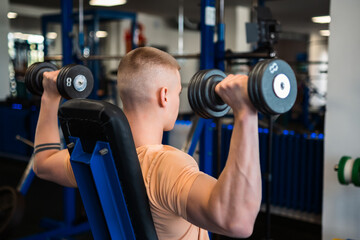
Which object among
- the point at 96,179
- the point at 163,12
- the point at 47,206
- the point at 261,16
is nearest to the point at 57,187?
the point at 47,206

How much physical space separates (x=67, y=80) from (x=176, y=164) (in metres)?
0.53

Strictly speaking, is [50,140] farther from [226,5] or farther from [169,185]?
[226,5]

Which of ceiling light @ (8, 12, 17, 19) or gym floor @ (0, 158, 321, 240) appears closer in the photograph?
gym floor @ (0, 158, 321, 240)

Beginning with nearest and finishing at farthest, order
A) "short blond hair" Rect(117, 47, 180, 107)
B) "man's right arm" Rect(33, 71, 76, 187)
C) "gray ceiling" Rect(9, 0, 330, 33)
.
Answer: "short blond hair" Rect(117, 47, 180, 107) < "man's right arm" Rect(33, 71, 76, 187) < "gray ceiling" Rect(9, 0, 330, 33)

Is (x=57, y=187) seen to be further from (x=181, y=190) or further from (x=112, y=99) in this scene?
(x=181, y=190)

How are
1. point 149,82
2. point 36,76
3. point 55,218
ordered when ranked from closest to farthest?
point 149,82 → point 36,76 → point 55,218

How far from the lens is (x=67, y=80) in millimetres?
1249

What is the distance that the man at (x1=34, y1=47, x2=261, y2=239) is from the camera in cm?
77

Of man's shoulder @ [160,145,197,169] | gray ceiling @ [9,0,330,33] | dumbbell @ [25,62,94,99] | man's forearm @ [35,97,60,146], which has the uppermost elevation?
gray ceiling @ [9,0,330,33]

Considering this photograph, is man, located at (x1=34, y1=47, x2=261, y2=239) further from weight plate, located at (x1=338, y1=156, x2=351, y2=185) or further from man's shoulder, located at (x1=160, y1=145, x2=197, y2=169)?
weight plate, located at (x1=338, y1=156, x2=351, y2=185)

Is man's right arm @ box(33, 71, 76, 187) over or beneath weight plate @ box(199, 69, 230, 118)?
beneath


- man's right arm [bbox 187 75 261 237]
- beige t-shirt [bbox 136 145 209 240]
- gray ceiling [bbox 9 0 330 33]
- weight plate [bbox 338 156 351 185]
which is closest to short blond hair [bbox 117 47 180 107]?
beige t-shirt [bbox 136 145 209 240]

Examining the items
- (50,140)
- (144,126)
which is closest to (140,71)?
(144,126)

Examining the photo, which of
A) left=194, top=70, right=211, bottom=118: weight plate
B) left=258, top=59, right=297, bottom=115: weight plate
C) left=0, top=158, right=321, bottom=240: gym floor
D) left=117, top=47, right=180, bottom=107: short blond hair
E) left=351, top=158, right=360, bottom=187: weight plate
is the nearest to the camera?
left=258, top=59, right=297, bottom=115: weight plate
